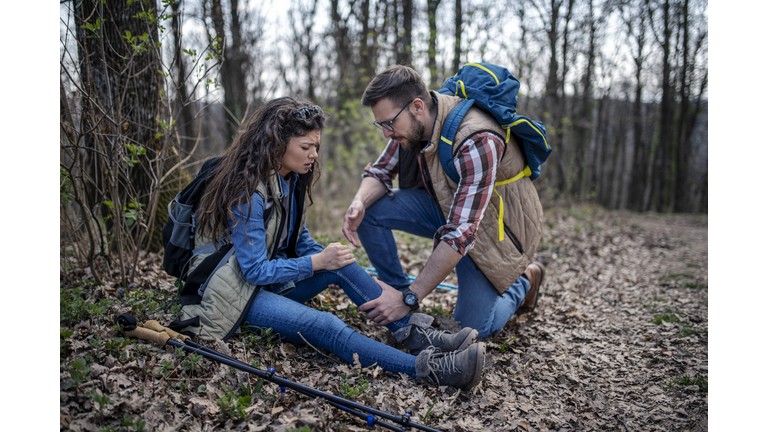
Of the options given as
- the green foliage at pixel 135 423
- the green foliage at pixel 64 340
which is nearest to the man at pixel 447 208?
the green foliage at pixel 135 423

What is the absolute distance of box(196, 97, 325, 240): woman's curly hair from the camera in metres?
2.34

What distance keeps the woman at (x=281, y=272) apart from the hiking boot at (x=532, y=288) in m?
1.36

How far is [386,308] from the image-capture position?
8.36ft

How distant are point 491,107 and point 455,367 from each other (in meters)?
1.64

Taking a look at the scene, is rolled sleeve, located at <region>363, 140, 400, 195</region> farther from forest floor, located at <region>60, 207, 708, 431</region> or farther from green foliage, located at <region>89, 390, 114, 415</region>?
green foliage, located at <region>89, 390, 114, 415</region>

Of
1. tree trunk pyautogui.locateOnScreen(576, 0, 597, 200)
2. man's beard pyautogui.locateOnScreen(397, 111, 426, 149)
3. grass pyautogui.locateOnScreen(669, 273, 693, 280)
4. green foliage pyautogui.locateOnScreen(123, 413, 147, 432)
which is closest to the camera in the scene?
green foliage pyautogui.locateOnScreen(123, 413, 147, 432)

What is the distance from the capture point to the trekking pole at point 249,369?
187 cm

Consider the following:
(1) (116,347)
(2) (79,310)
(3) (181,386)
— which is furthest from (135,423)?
(2) (79,310)

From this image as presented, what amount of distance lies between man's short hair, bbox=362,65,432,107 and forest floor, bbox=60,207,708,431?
60.8 inches

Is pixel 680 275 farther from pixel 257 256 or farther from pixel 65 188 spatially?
pixel 65 188

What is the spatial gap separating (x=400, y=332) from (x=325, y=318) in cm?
46

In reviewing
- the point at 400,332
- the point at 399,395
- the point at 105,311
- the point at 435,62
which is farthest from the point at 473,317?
→ the point at 435,62

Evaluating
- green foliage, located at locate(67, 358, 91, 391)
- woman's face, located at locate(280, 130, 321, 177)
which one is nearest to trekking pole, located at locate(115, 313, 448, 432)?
green foliage, located at locate(67, 358, 91, 391)

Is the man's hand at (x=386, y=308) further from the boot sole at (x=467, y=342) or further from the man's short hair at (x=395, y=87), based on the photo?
the man's short hair at (x=395, y=87)
